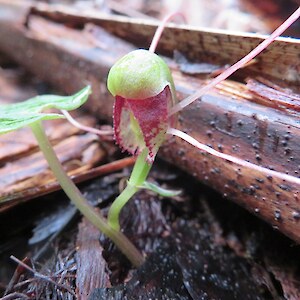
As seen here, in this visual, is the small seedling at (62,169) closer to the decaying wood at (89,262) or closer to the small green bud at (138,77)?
the decaying wood at (89,262)

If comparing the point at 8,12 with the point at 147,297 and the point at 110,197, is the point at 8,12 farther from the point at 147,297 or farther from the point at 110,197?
the point at 147,297

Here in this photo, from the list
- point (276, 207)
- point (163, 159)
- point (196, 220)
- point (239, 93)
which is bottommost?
point (196, 220)

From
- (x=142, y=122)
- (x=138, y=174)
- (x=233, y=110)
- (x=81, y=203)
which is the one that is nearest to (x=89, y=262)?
(x=81, y=203)

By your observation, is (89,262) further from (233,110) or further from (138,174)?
(233,110)

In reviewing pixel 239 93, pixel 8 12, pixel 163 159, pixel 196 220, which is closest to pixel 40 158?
pixel 163 159

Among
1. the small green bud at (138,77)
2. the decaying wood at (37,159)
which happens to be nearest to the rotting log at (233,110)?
the decaying wood at (37,159)

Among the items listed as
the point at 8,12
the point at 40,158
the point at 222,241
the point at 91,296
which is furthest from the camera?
the point at 8,12

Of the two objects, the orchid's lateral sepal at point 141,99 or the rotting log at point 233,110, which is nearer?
the orchid's lateral sepal at point 141,99
